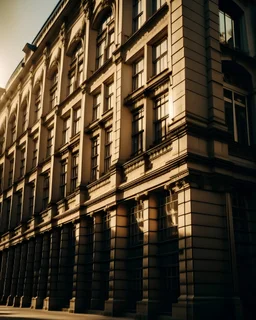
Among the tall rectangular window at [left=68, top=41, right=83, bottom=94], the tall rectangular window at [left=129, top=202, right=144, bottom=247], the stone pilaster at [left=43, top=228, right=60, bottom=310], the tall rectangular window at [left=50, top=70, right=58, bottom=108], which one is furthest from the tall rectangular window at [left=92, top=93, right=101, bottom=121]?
the tall rectangular window at [left=129, top=202, right=144, bottom=247]

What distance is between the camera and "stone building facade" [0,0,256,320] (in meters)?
16.7

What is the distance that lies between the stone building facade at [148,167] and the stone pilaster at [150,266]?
48mm

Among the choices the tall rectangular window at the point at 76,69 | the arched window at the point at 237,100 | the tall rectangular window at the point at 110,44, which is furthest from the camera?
the tall rectangular window at the point at 76,69

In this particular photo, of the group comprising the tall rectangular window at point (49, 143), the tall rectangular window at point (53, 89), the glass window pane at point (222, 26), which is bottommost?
the tall rectangular window at point (49, 143)

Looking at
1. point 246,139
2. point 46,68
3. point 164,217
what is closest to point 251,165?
point 246,139

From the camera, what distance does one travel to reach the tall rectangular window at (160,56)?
844 inches

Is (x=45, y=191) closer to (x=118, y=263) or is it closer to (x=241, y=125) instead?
(x=118, y=263)

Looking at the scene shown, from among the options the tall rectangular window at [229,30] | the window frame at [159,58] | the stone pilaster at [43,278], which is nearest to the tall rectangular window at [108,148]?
the window frame at [159,58]

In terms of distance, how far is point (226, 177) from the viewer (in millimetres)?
17328

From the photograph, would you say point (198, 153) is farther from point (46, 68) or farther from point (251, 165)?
point (46, 68)

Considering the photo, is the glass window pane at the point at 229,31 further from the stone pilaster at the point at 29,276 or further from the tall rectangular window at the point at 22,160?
the tall rectangular window at the point at 22,160

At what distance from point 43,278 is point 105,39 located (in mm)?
17637

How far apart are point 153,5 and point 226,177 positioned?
1192cm

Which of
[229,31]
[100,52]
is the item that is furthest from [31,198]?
[229,31]
